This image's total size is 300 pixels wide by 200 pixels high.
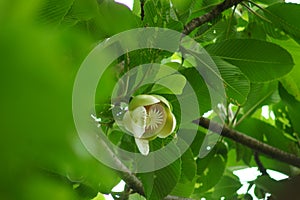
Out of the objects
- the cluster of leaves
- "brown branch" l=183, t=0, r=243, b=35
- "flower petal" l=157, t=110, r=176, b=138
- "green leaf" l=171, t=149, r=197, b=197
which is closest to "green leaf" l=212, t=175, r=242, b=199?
the cluster of leaves

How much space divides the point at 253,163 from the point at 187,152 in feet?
1.51

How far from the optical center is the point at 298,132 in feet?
4.05

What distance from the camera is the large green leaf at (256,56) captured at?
929 mm

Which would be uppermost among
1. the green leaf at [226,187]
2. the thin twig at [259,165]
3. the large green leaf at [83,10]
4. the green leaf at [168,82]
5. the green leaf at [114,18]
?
the large green leaf at [83,10]

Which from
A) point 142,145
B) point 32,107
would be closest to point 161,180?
point 142,145

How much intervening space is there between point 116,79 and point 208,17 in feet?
1.12

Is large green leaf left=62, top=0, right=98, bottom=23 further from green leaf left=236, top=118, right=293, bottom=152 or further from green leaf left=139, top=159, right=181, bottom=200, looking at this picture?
green leaf left=236, top=118, right=293, bottom=152

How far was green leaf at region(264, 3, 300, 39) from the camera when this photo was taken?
99 cm

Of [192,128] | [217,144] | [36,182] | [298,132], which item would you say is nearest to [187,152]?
[192,128]

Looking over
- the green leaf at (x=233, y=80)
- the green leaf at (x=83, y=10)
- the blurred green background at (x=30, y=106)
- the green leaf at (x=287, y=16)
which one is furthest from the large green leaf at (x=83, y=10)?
the blurred green background at (x=30, y=106)

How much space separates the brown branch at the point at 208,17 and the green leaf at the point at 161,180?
218mm

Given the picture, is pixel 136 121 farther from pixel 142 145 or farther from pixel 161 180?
pixel 161 180

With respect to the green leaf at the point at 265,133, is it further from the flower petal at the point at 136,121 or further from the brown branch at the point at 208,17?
the flower petal at the point at 136,121

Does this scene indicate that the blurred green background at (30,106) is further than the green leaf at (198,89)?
No
